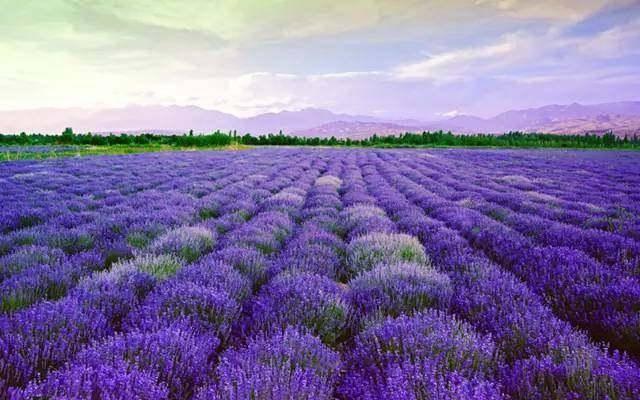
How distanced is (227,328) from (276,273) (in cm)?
132

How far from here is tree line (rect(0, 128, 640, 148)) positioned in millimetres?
53469

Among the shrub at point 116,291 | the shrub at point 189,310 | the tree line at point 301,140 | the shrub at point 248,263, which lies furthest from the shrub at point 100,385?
the tree line at point 301,140

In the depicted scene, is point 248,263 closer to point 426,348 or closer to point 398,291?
point 398,291

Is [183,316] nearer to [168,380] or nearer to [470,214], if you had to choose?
[168,380]

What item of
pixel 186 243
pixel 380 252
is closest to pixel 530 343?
pixel 380 252

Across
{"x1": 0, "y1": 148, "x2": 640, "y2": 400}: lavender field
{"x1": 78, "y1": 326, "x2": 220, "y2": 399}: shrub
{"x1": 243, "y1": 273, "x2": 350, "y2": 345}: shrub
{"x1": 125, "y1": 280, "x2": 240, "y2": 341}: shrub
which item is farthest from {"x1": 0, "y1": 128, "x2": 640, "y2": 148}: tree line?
{"x1": 78, "y1": 326, "x2": 220, "y2": 399}: shrub

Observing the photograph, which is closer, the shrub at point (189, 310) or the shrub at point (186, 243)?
the shrub at point (189, 310)

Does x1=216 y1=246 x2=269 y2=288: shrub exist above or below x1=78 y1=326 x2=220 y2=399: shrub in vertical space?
below

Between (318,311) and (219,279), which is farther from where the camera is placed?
(219,279)

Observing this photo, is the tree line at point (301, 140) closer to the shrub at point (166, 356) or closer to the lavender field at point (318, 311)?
the lavender field at point (318, 311)

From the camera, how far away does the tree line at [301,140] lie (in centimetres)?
5347

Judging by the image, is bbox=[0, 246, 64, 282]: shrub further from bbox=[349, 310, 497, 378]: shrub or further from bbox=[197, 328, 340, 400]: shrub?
bbox=[349, 310, 497, 378]: shrub

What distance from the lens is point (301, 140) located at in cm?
7625

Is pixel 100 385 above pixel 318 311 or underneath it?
above
